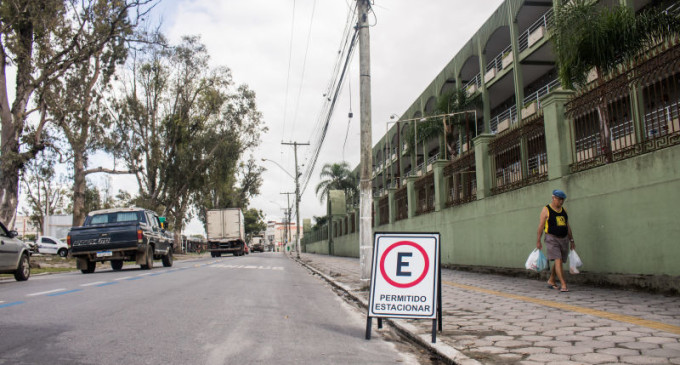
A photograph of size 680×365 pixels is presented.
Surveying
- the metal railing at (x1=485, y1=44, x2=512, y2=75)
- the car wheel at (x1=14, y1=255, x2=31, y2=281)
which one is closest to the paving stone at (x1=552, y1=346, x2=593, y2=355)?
the car wheel at (x1=14, y1=255, x2=31, y2=281)

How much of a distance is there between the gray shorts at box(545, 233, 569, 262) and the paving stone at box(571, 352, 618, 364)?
13.5ft

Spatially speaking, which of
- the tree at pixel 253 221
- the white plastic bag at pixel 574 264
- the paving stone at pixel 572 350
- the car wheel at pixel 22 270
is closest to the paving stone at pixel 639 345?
the paving stone at pixel 572 350

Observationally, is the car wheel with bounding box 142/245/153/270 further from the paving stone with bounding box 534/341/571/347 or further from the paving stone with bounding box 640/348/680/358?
the paving stone with bounding box 640/348/680/358

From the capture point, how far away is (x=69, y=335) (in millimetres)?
5070

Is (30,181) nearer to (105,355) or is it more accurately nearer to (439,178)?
(439,178)

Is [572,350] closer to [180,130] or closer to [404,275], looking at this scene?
[404,275]

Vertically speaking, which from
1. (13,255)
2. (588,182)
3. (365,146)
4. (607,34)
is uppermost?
(607,34)

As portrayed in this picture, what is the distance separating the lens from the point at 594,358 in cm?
401

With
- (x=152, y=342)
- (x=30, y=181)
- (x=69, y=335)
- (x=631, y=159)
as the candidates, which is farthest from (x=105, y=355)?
(x=30, y=181)

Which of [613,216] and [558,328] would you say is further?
[613,216]

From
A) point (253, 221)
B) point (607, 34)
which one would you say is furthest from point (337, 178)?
point (253, 221)

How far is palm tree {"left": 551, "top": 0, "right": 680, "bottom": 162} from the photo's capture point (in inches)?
378

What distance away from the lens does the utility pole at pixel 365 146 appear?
33.1 feet

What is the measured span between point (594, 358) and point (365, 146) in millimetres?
7248
